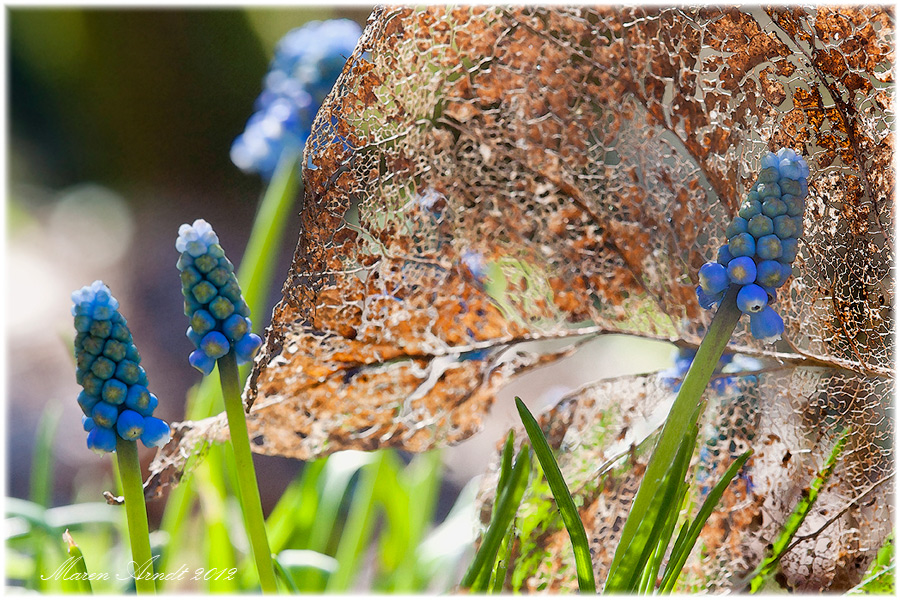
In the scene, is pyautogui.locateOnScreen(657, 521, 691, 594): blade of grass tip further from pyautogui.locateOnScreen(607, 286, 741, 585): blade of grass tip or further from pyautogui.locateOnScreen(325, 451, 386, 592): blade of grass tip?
pyautogui.locateOnScreen(325, 451, 386, 592): blade of grass tip

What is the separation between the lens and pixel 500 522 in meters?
0.39

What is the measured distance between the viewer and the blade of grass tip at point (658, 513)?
0.35 metres

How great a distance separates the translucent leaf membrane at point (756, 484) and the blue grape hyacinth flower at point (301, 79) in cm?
44

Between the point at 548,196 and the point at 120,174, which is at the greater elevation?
the point at 120,174

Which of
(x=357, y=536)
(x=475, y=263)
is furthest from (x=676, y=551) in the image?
(x=357, y=536)

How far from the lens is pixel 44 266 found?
1.94m

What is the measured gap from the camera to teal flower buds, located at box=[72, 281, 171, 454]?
0.32 m

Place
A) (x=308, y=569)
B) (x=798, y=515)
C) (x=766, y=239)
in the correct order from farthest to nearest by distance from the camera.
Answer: (x=308, y=569)
(x=798, y=515)
(x=766, y=239)

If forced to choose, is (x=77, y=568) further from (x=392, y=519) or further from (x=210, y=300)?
(x=392, y=519)

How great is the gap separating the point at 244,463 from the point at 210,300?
9 centimetres

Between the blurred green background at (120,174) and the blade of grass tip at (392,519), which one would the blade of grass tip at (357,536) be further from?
the blurred green background at (120,174)

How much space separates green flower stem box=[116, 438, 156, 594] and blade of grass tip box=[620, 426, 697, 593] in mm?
245

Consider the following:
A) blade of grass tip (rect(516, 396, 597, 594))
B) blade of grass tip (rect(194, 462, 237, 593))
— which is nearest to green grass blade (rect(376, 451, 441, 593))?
blade of grass tip (rect(194, 462, 237, 593))

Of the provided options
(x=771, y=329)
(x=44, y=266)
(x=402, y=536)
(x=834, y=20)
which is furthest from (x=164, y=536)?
(x=44, y=266)
